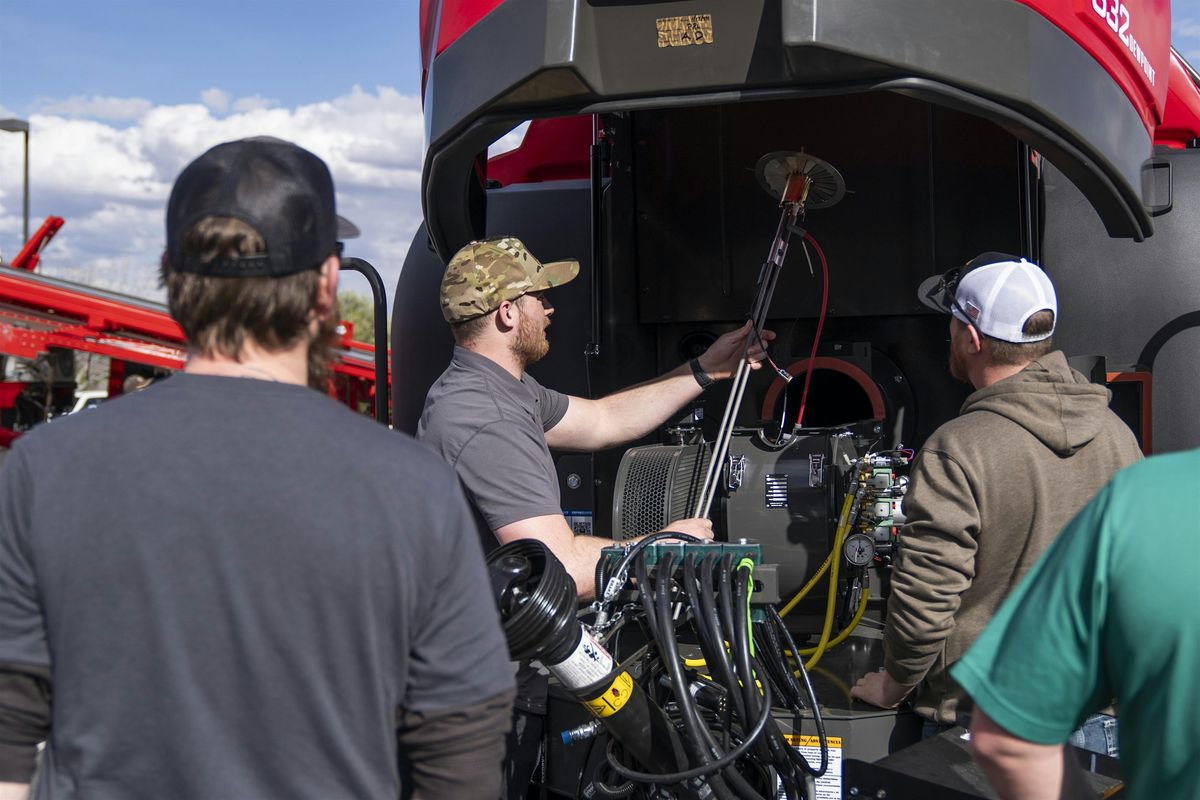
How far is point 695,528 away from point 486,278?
857 mm

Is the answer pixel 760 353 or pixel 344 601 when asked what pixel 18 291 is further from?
pixel 344 601

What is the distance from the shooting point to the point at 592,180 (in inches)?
141

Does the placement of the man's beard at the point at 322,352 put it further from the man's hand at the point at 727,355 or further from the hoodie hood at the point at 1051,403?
the man's hand at the point at 727,355

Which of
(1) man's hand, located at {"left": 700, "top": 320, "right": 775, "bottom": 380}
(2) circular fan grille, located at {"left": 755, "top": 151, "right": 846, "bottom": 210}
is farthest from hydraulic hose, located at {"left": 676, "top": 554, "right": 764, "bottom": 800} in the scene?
(2) circular fan grille, located at {"left": 755, "top": 151, "right": 846, "bottom": 210}

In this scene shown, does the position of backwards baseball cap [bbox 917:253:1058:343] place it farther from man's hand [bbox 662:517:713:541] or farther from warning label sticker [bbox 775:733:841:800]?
warning label sticker [bbox 775:733:841:800]

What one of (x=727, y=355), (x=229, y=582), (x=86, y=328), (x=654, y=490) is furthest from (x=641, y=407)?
(x=86, y=328)

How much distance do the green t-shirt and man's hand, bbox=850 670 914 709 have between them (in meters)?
1.31

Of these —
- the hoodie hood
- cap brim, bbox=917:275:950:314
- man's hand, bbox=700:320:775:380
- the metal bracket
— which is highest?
cap brim, bbox=917:275:950:314

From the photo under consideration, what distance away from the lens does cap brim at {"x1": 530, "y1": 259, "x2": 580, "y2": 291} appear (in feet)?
10.4

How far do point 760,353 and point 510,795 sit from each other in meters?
1.46

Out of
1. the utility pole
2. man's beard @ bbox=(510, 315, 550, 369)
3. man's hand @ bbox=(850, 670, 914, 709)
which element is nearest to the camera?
man's hand @ bbox=(850, 670, 914, 709)

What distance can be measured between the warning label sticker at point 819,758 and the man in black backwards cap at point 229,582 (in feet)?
4.48

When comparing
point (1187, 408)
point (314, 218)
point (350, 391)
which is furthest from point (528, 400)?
point (350, 391)

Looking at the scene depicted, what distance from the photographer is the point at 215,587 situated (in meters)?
1.32
